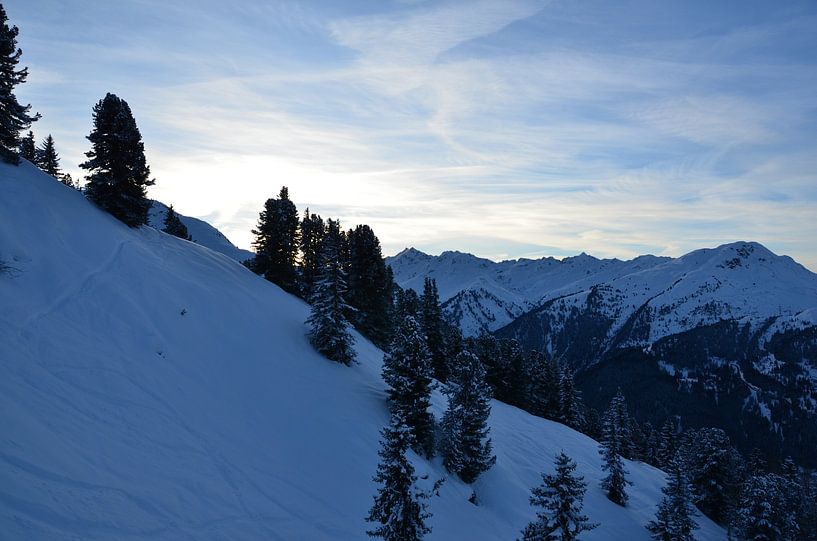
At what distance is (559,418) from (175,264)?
189ft

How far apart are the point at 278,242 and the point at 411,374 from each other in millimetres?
28188

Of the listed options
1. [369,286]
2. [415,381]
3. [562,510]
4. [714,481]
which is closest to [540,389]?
[714,481]

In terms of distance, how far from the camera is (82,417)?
1512 cm

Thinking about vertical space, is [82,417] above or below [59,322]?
below

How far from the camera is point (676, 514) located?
112ft

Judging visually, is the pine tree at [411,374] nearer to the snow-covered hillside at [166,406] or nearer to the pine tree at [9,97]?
the snow-covered hillside at [166,406]

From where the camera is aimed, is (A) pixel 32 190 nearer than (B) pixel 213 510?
No

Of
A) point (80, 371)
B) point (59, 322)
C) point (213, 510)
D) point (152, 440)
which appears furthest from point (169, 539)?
point (59, 322)

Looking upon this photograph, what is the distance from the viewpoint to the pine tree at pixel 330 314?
103 ft

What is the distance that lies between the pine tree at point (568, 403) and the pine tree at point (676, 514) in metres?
33.2

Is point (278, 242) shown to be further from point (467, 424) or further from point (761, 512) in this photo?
point (761, 512)

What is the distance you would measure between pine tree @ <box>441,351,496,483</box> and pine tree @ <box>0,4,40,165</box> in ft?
102

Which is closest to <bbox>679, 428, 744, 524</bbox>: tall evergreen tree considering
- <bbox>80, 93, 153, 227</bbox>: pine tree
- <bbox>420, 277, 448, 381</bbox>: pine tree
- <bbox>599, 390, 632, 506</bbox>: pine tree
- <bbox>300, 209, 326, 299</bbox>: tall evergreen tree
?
<bbox>599, 390, 632, 506</bbox>: pine tree

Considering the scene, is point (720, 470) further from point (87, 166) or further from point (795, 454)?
point (795, 454)
